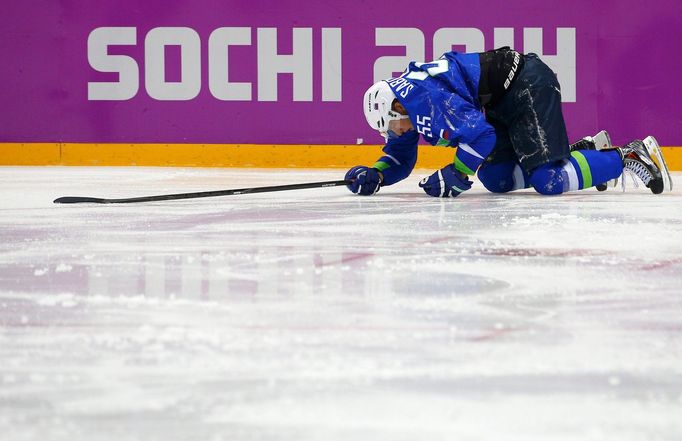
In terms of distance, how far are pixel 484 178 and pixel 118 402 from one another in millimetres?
3695

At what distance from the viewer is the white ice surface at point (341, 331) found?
50.2 inches

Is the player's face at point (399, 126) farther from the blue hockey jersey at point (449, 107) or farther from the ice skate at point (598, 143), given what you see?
the ice skate at point (598, 143)

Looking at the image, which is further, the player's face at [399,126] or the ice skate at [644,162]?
the ice skate at [644,162]

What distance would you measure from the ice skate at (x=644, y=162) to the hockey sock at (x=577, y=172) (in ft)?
0.12

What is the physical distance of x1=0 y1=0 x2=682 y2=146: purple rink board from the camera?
7.00 meters

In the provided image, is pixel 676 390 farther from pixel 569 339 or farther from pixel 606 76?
pixel 606 76

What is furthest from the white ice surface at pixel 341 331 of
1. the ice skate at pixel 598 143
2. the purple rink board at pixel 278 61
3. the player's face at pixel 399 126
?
the purple rink board at pixel 278 61

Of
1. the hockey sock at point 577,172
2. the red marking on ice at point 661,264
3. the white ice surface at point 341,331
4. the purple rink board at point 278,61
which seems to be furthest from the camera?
the purple rink board at point 278,61

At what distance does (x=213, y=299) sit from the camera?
205 centimetres

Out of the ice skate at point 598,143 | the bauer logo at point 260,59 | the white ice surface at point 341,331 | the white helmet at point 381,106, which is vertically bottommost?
the white ice surface at point 341,331

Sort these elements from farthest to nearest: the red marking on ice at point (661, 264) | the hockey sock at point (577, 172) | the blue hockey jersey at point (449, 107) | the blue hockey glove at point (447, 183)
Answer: the hockey sock at point (577, 172)
the blue hockey glove at point (447, 183)
the blue hockey jersey at point (449, 107)
the red marking on ice at point (661, 264)

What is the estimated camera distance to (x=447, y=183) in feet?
14.6

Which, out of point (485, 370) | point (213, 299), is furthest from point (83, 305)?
point (485, 370)

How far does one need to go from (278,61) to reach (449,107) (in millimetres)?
3189
